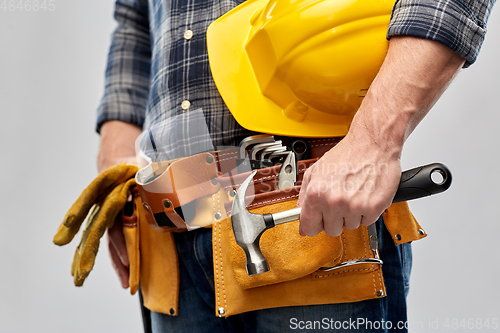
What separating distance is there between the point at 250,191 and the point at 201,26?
0.41 metres

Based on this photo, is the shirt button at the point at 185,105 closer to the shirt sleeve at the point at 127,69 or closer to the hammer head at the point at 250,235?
the hammer head at the point at 250,235

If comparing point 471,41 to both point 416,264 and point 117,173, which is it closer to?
point 117,173

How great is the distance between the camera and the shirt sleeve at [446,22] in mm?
604

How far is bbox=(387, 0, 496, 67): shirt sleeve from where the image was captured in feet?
1.98

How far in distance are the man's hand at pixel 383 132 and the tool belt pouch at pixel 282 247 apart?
130 millimetres

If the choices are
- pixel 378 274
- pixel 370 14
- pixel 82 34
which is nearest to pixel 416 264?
pixel 378 274

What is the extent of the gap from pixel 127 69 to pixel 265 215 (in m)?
0.85

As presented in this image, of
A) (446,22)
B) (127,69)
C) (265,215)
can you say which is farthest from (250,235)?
(127,69)

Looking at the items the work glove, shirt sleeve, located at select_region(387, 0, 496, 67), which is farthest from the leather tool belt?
shirt sleeve, located at select_region(387, 0, 496, 67)

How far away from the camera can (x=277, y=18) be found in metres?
0.75

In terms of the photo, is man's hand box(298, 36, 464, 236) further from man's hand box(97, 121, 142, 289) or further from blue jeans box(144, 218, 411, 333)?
man's hand box(97, 121, 142, 289)

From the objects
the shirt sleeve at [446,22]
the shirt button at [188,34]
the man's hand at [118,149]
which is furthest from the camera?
the man's hand at [118,149]

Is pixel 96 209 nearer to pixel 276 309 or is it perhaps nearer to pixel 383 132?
pixel 276 309

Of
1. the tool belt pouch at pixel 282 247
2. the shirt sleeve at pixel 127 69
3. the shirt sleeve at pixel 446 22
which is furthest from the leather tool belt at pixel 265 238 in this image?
the shirt sleeve at pixel 127 69
